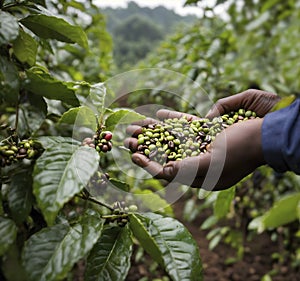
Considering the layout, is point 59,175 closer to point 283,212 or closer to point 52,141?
point 52,141

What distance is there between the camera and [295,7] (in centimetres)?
364

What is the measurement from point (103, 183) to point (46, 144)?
158 millimetres

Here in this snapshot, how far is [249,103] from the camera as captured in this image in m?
1.10

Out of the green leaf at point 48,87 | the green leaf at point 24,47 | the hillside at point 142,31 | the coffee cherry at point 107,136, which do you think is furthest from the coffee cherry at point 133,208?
the hillside at point 142,31

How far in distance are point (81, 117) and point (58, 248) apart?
0.28 meters

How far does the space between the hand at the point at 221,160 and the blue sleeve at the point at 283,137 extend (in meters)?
0.03

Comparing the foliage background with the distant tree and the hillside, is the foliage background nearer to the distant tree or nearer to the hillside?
the hillside

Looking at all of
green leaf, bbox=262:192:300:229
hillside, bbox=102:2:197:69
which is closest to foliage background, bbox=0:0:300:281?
green leaf, bbox=262:192:300:229

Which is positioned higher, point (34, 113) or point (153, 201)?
point (34, 113)

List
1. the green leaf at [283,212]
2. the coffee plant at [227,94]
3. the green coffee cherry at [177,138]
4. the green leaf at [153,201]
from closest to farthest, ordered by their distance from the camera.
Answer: the green leaf at [283,212] → the green coffee cherry at [177,138] → the green leaf at [153,201] → the coffee plant at [227,94]

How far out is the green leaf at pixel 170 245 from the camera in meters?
0.75

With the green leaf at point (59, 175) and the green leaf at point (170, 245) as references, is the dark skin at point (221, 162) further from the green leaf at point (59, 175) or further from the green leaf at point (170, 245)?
the green leaf at point (59, 175)

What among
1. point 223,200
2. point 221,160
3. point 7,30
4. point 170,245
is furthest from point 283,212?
point 223,200

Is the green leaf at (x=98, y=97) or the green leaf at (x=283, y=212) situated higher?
the green leaf at (x=283, y=212)
